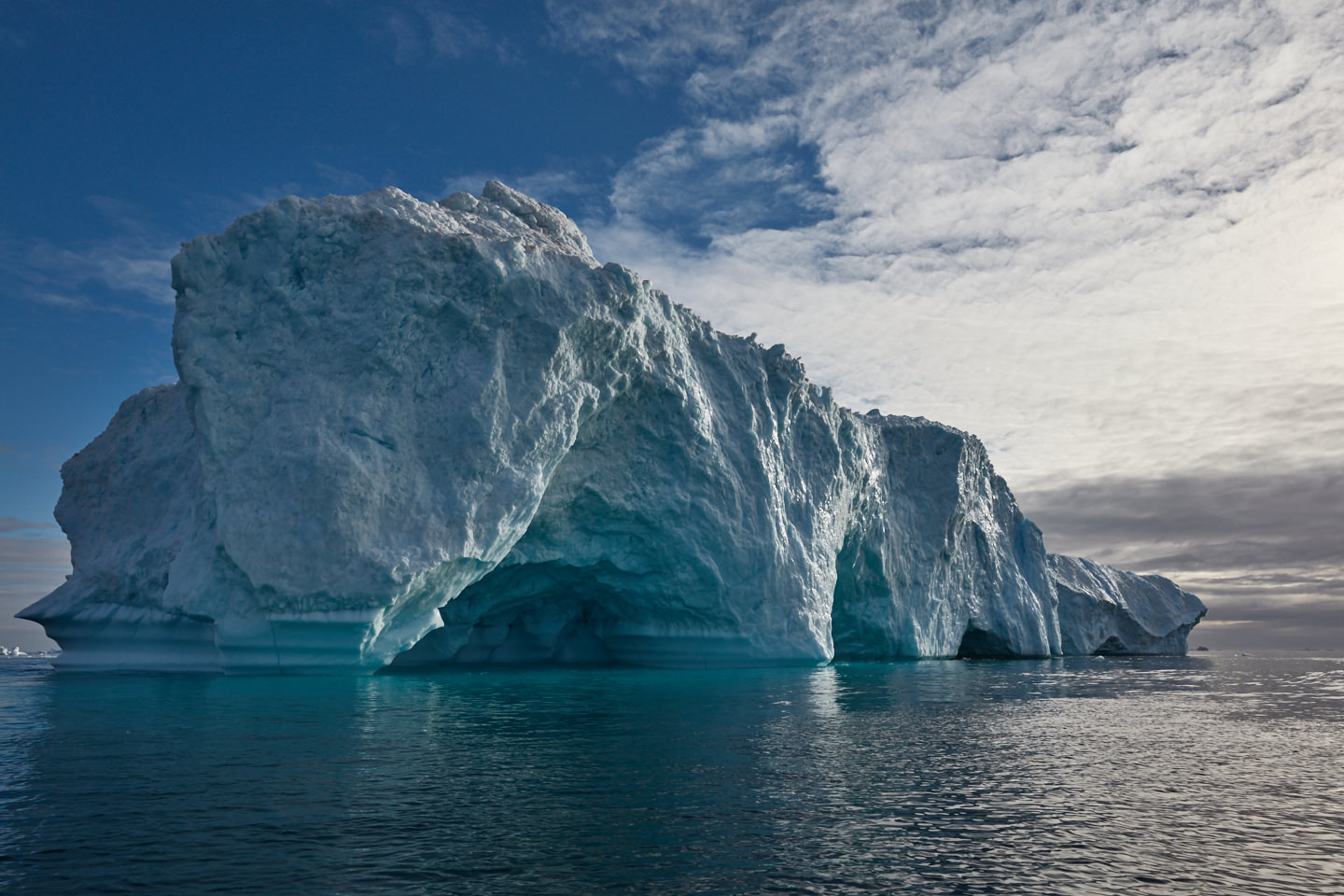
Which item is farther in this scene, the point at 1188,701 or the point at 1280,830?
the point at 1188,701

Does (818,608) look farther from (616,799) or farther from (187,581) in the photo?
(616,799)

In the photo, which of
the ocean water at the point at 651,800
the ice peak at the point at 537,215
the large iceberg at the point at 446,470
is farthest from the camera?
the ice peak at the point at 537,215

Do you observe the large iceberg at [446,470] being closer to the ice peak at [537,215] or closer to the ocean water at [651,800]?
the ice peak at [537,215]

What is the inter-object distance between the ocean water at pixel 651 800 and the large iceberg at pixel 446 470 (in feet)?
16.4

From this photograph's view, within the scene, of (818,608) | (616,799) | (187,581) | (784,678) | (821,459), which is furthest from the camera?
(821,459)

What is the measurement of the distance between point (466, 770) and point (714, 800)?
7.93ft

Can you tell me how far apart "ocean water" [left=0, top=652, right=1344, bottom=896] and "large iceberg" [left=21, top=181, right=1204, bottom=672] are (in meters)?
4.99

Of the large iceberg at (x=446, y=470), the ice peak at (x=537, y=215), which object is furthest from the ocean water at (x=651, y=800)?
the ice peak at (x=537, y=215)

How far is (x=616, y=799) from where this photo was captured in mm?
6688

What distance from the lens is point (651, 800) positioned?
22.0 ft

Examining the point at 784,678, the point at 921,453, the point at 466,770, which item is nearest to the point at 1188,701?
the point at 784,678

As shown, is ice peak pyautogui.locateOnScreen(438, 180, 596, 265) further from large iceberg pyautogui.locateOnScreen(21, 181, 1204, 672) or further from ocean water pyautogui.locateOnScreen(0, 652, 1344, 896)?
ocean water pyautogui.locateOnScreen(0, 652, 1344, 896)

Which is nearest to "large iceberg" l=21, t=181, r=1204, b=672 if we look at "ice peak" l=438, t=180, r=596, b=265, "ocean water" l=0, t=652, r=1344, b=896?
"ice peak" l=438, t=180, r=596, b=265

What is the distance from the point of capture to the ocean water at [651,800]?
16.1ft
